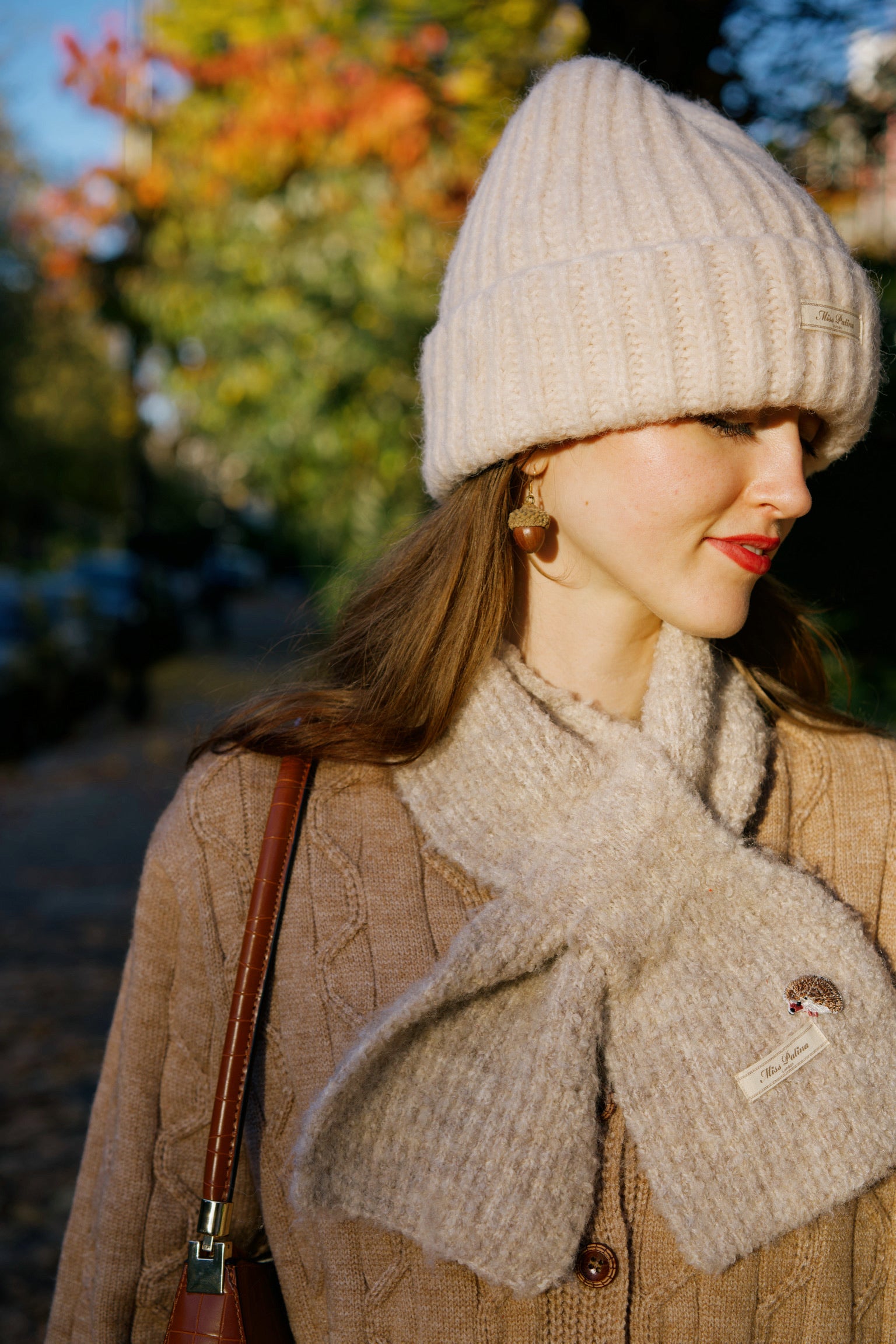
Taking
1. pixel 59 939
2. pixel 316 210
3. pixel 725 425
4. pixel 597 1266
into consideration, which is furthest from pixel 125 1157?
pixel 59 939

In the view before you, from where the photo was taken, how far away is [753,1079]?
5.59 ft

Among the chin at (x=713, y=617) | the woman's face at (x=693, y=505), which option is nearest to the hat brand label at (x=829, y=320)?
the woman's face at (x=693, y=505)

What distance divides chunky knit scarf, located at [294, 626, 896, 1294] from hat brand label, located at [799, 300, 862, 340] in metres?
0.70

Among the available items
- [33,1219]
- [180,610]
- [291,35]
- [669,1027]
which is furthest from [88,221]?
[180,610]

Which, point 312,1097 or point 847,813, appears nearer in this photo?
point 312,1097

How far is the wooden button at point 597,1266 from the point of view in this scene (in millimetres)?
1673

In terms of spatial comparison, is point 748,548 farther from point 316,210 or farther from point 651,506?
point 316,210

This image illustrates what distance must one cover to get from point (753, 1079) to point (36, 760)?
12.5 metres

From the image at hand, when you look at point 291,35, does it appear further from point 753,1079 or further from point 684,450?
point 753,1079

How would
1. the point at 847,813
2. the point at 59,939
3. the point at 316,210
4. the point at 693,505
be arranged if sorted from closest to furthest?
the point at 693,505 → the point at 847,813 → the point at 316,210 → the point at 59,939

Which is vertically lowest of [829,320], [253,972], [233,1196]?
[233,1196]

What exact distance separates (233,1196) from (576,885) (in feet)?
2.40

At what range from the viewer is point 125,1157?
1.88 meters

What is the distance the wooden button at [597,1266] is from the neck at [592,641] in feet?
2.92
